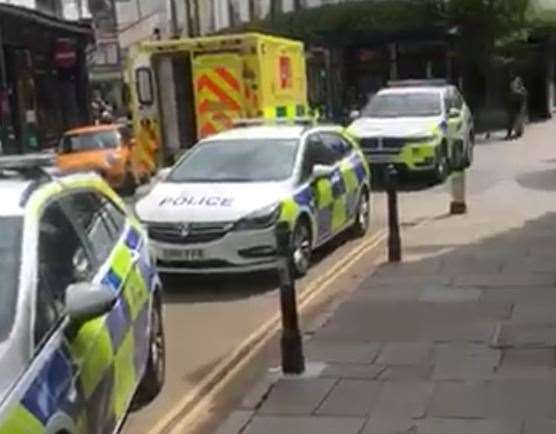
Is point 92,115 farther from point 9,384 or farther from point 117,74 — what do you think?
point 9,384

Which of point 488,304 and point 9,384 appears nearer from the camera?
point 9,384

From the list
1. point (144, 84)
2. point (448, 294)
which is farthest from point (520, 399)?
point (144, 84)

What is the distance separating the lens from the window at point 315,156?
40.5 ft

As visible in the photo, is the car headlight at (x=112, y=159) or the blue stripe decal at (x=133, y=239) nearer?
the blue stripe decal at (x=133, y=239)

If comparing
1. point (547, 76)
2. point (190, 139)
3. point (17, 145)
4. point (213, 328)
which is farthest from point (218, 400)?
point (547, 76)

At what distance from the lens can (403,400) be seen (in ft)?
21.7

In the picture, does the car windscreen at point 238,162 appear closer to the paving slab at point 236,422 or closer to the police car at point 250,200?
the police car at point 250,200

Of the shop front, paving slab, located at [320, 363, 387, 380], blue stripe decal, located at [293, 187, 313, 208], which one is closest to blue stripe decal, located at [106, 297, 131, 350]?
paving slab, located at [320, 363, 387, 380]

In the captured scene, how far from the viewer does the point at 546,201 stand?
54.8 feet

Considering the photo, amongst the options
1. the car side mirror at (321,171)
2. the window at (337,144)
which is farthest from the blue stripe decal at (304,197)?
the window at (337,144)

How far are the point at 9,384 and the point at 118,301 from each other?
1.76 metres

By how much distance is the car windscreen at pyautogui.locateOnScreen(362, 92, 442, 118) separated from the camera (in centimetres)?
2153

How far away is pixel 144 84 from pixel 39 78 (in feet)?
46.0

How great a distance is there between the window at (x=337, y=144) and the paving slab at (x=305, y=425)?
289 inches
